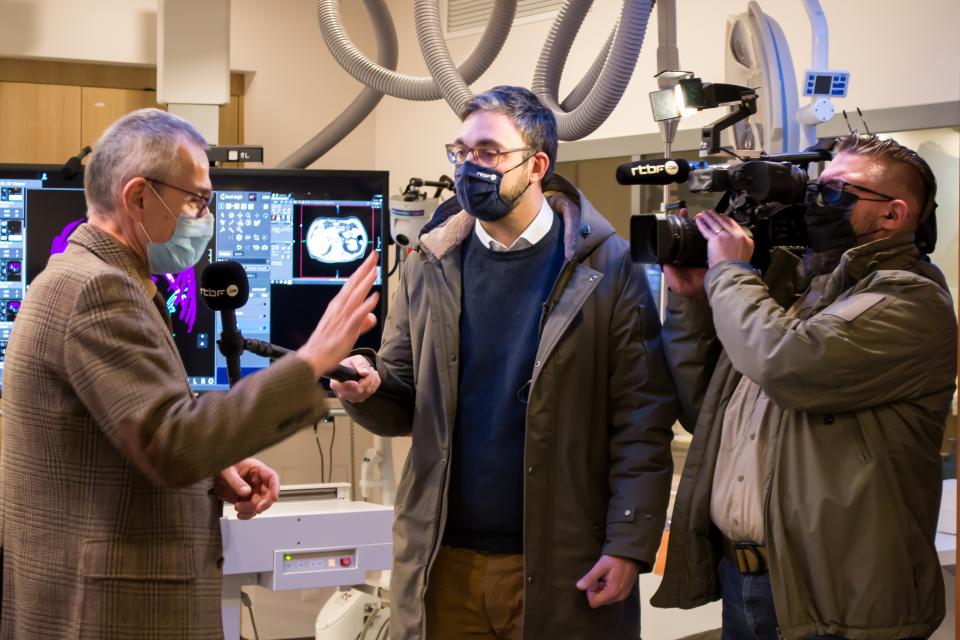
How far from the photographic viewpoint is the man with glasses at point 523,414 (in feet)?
6.95

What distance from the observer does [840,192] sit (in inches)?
79.9

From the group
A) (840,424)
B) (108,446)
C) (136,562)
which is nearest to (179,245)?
(108,446)

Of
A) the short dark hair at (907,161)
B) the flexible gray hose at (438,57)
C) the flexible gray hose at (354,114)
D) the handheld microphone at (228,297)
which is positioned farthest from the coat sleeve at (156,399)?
the flexible gray hose at (354,114)

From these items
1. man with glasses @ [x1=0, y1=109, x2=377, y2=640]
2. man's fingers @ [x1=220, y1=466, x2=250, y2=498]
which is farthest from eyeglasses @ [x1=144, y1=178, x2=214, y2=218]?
man's fingers @ [x1=220, y1=466, x2=250, y2=498]

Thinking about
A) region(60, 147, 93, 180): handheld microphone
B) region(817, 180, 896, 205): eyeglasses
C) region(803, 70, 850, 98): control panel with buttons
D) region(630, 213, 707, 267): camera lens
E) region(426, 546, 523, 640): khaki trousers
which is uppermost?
region(803, 70, 850, 98): control panel with buttons

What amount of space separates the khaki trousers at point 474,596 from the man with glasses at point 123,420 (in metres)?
0.58

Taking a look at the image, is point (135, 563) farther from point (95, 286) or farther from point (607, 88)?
point (607, 88)

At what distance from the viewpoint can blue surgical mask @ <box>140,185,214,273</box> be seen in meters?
1.72

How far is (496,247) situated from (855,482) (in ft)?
2.78

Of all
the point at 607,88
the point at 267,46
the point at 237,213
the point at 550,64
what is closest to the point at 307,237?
the point at 237,213

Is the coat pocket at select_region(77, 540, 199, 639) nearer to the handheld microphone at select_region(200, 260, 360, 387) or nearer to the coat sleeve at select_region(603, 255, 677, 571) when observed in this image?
the handheld microphone at select_region(200, 260, 360, 387)

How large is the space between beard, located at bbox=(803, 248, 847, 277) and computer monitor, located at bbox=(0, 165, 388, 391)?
212 cm

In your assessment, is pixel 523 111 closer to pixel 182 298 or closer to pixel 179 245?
pixel 179 245

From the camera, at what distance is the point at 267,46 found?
542 cm
